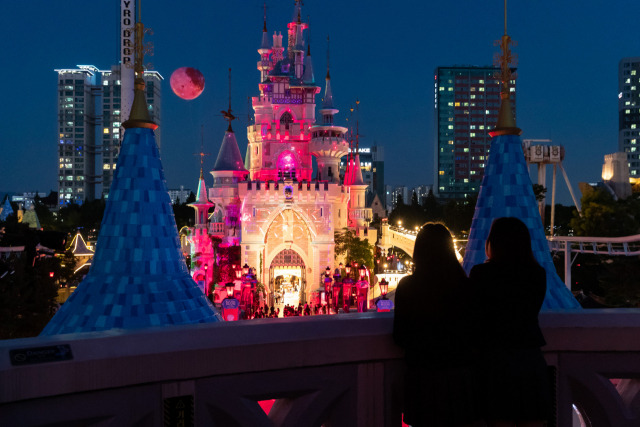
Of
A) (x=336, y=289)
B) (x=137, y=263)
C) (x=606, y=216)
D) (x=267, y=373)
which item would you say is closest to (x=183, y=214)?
(x=336, y=289)

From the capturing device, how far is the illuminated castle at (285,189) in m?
27.4

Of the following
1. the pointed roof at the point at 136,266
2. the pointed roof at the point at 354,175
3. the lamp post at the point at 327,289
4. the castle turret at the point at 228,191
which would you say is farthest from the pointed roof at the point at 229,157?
the pointed roof at the point at 136,266

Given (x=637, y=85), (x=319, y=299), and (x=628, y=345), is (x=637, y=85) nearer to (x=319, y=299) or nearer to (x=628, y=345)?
(x=319, y=299)

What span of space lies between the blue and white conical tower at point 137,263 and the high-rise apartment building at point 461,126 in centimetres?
10315

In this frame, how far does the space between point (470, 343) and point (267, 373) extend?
3.00ft

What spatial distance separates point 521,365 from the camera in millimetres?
2328

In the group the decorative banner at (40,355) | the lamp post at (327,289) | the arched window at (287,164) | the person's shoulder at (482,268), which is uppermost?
the arched window at (287,164)

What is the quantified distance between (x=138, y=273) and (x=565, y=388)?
426 centimetres

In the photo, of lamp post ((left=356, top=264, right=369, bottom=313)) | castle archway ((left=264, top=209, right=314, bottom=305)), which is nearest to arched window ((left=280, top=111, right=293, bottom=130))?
castle archway ((left=264, top=209, right=314, bottom=305))

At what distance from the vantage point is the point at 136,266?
5.47 meters

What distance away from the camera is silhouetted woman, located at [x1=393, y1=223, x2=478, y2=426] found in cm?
226

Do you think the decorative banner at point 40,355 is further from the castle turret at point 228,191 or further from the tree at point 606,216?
the tree at point 606,216

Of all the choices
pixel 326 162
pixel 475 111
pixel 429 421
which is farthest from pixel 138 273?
pixel 475 111

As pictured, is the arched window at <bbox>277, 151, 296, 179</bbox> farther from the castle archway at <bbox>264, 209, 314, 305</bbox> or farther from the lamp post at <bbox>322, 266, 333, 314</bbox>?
the lamp post at <bbox>322, 266, 333, 314</bbox>
